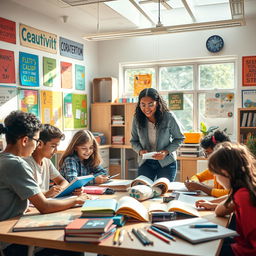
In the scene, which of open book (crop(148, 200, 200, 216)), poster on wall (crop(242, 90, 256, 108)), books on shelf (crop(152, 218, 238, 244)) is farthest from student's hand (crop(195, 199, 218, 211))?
poster on wall (crop(242, 90, 256, 108))

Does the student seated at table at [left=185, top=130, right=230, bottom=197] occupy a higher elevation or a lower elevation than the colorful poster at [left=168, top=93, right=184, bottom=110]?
lower

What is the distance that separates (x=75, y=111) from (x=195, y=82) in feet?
6.39

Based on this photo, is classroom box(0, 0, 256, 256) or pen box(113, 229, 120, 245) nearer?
pen box(113, 229, 120, 245)

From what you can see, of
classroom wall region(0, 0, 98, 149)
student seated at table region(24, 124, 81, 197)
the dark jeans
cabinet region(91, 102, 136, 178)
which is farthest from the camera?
cabinet region(91, 102, 136, 178)

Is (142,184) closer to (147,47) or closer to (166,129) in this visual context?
(166,129)

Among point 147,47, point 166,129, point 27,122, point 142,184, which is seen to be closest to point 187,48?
point 147,47

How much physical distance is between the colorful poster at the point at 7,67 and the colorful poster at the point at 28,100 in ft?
0.64

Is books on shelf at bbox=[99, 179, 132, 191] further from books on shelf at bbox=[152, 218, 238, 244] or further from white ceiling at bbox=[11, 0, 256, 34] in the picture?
white ceiling at bbox=[11, 0, 256, 34]

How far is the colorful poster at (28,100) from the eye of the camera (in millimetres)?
4195

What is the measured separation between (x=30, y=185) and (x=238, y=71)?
414cm

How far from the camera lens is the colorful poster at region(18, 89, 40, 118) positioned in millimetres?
4195

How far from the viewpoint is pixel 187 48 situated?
5352 mm

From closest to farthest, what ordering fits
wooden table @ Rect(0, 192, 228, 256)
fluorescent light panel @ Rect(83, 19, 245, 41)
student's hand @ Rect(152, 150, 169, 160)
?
wooden table @ Rect(0, 192, 228, 256) < student's hand @ Rect(152, 150, 169, 160) < fluorescent light panel @ Rect(83, 19, 245, 41)

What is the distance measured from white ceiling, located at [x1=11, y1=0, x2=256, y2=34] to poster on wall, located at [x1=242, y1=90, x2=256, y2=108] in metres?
1.07
